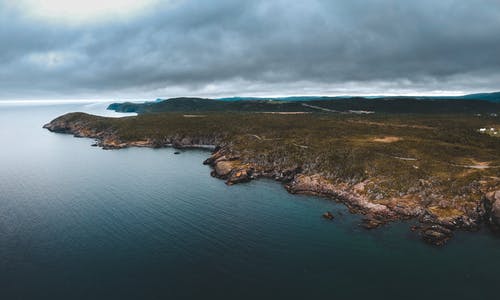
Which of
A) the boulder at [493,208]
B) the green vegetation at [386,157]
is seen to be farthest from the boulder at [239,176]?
the boulder at [493,208]

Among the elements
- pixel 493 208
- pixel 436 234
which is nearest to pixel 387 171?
pixel 493 208

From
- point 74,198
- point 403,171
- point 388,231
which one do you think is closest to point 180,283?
point 388,231

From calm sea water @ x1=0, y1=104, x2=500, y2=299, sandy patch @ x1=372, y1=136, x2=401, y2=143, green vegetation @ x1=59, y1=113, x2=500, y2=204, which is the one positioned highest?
sandy patch @ x1=372, y1=136, x2=401, y2=143

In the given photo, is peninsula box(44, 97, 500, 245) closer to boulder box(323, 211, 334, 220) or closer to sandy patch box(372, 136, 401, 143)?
sandy patch box(372, 136, 401, 143)

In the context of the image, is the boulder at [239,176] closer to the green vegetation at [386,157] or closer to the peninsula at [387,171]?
the peninsula at [387,171]

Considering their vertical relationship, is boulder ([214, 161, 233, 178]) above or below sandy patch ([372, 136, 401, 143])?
below

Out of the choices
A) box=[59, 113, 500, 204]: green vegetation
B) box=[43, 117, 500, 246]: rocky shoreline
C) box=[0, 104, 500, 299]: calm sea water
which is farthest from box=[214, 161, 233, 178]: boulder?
box=[0, 104, 500, 299]: calm sea water

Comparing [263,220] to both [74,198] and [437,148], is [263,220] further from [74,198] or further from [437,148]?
[437,148]

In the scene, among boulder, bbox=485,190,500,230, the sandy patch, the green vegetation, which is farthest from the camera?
the sandy patch

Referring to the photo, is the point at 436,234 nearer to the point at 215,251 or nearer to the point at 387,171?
the point at 387,171

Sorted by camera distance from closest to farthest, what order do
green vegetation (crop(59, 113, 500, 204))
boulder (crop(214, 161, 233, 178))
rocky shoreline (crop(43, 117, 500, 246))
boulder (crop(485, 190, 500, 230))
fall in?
boulder (crop(485, 190, 500, 230))
rocky shoreline (crop(43, 117, 500, 246))
green vegetation (crop(59, 113, 500, 204))
boulder (crop(214, 161, 233, 178))
